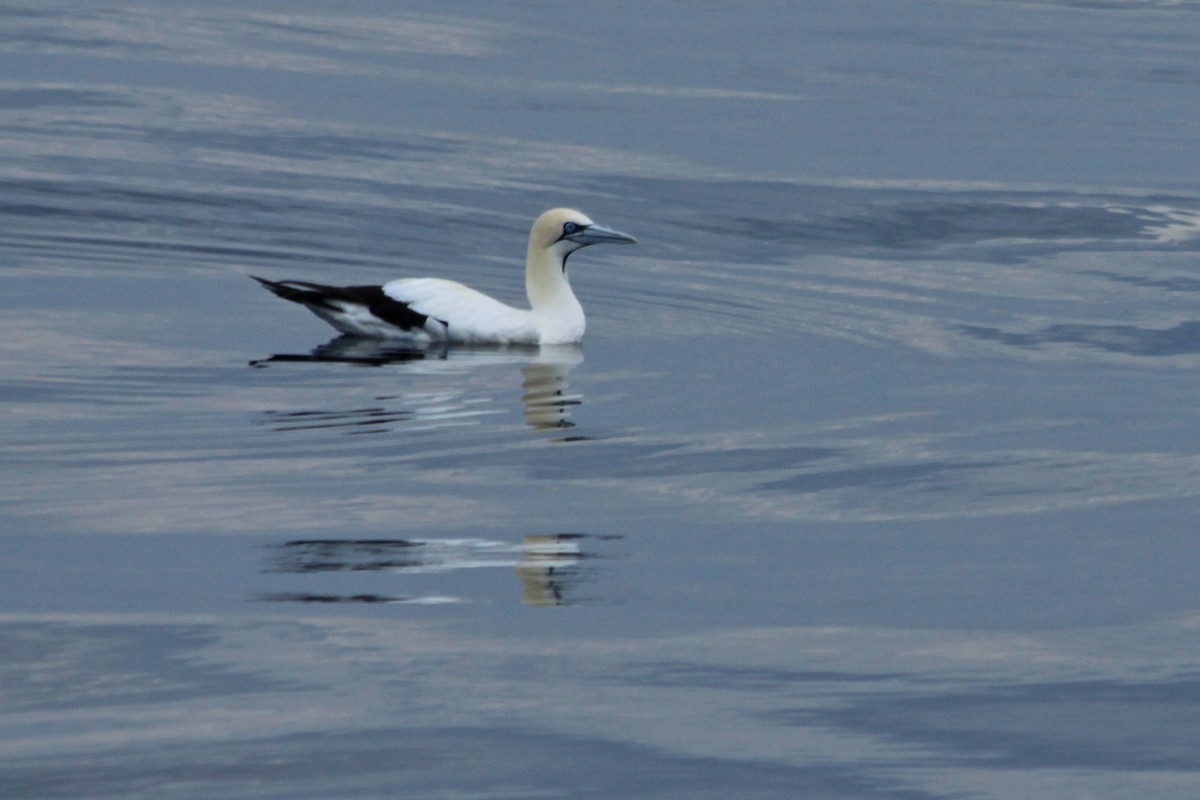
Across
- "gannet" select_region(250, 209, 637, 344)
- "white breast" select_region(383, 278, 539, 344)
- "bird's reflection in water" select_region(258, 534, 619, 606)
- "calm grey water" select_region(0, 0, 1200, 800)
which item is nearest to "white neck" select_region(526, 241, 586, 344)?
"gannet" select_region(250, 209, 637, 344)

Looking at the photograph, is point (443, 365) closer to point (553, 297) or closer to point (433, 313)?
point (433, 313)

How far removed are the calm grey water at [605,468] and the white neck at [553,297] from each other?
371 mm

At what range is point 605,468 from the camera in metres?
9.55

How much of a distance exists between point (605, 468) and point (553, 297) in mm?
3932

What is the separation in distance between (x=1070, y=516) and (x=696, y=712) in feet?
10.4

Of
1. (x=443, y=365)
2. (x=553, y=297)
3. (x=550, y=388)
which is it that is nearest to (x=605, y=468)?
(x=550, y=388)

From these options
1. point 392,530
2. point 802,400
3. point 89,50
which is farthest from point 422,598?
point 89,50

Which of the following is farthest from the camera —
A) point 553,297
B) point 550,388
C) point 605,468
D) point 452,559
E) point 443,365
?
point 553,297

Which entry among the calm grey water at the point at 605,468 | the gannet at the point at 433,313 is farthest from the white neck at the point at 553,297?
the calm grey water at the point at 605,468

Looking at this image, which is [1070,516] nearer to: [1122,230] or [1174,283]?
[1174,283]

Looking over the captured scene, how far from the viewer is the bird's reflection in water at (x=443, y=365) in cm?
1038

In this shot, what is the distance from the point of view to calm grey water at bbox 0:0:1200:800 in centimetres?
624

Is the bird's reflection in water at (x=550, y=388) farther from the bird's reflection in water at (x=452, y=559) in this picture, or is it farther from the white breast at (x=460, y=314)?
the bird's reflection in water at (x=452, y=559)

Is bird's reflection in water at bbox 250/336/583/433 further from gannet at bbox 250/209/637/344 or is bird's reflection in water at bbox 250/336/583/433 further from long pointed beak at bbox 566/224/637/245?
long pointed beak at bbox 566/224/637/245
